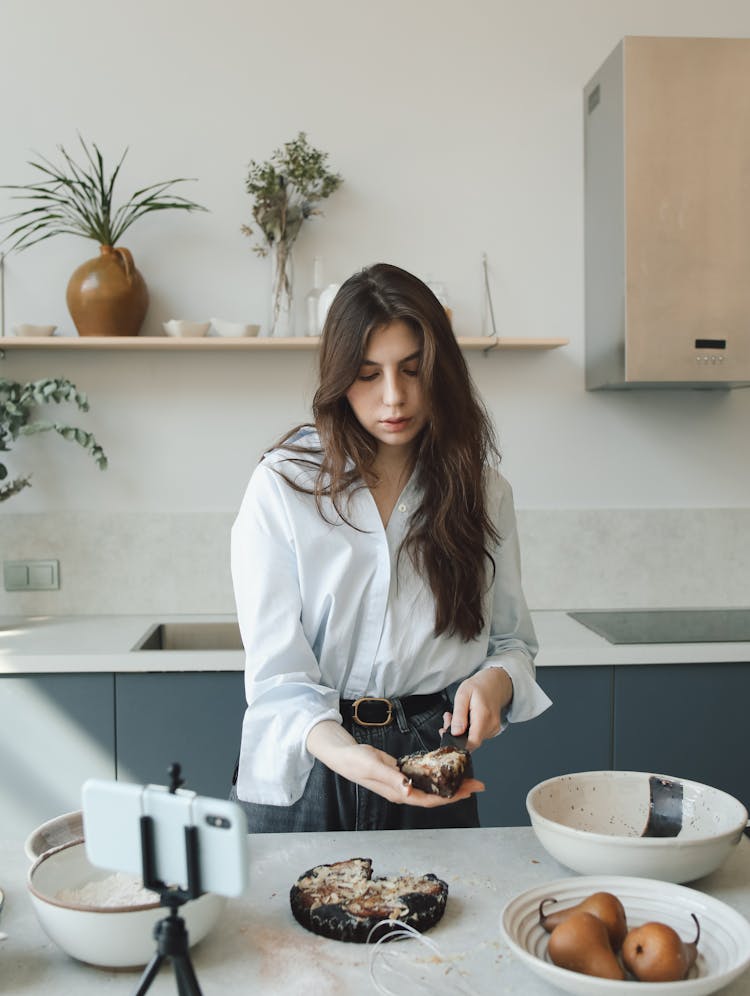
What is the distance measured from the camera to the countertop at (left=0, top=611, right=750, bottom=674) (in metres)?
2.36

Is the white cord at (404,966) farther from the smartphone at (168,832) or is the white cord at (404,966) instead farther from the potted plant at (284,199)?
the potted plant at (284,199)

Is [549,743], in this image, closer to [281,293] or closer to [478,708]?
[478,708]

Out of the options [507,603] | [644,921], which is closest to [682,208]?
[507,603]

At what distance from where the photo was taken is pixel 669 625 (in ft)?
8.90

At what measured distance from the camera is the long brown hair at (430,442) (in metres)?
1.46

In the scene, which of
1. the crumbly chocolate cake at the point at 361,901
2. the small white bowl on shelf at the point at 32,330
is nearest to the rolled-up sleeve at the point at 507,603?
the crumbly chocolate cake at the point at 361,901

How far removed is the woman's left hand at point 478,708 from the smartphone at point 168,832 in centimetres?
65

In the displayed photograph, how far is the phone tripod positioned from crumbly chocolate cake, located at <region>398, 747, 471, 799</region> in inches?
18.4

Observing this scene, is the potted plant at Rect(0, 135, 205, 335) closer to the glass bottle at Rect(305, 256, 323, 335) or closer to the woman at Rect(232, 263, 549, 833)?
the glass bottle at Rect(305, 256, 323, 335)

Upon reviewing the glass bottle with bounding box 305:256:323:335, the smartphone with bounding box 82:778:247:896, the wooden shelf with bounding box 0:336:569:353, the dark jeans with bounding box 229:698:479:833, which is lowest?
the dark jeans with bounding box 229:698:479:833

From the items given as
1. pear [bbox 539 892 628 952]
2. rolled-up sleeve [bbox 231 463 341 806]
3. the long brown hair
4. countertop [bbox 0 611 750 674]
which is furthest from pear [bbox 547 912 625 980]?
countertop [bbox 0 611 750 674]

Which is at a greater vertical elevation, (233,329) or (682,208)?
(682,208)

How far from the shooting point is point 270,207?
9.14 ft

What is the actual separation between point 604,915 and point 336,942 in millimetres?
272
